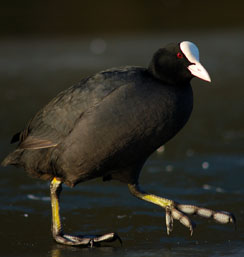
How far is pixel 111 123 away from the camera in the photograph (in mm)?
3902

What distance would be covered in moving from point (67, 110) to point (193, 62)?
87cm

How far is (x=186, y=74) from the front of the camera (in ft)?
13.4

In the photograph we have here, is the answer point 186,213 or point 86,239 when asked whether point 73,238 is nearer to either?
point 86,239

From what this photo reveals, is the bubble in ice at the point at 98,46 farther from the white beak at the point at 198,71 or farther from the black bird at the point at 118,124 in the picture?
the white beak at the point at 198,71

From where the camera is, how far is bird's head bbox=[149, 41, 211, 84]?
404 cm

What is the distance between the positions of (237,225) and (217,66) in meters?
6.29

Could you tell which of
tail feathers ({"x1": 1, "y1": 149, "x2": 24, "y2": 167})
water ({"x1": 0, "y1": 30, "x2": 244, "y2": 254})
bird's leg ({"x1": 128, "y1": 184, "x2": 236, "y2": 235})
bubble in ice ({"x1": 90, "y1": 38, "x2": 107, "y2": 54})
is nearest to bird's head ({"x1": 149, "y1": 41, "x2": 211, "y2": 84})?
bird's leg ({"x1": 128, "y1": 184, "x2": 236, "y2": 235})

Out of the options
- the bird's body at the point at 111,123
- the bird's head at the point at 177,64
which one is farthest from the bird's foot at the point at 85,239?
the bird's head at the point at 177,64

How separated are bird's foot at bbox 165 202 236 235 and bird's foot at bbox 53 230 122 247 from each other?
395mm

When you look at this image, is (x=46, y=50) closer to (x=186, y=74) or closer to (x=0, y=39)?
(x=0, y=39)

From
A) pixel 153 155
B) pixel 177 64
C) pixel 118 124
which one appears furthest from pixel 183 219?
pixel 153 155

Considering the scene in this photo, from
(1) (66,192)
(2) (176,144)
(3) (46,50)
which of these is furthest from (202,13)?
(1) (66,192)

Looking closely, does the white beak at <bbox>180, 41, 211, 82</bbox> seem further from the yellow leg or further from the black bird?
the yellow leg

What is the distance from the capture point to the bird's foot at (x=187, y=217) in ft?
13.1
